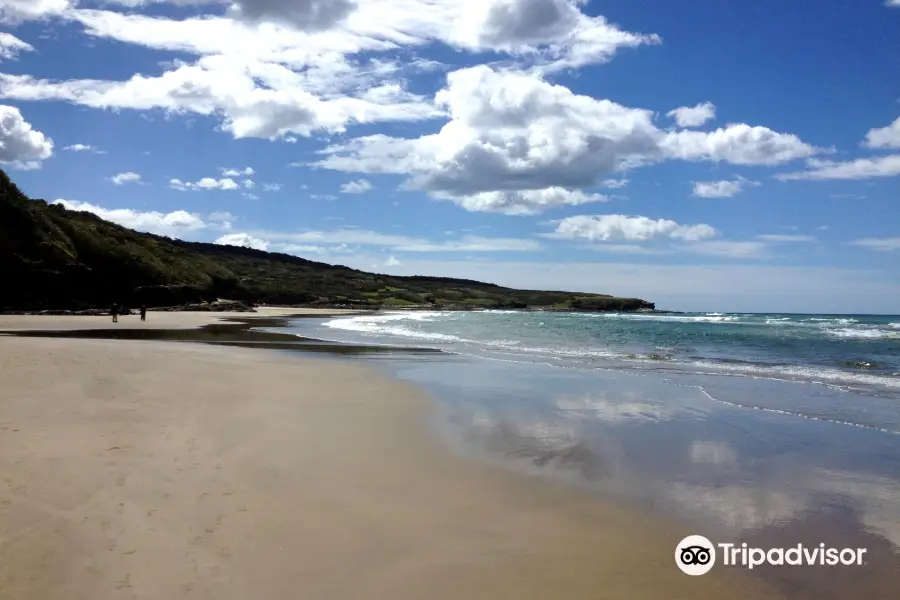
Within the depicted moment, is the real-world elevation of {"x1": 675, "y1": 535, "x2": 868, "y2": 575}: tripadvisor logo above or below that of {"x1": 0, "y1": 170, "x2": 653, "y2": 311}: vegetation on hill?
below

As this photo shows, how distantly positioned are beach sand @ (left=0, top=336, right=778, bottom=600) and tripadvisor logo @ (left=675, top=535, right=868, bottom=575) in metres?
0.16

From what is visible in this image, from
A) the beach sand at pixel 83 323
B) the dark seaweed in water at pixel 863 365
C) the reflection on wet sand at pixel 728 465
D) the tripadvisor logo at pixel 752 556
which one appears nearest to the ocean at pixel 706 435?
the reflection on wet sand at pixel 728 465

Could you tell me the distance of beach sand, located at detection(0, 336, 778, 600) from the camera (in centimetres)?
463

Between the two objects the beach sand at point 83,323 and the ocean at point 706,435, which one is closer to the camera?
the ocean at point 706,435

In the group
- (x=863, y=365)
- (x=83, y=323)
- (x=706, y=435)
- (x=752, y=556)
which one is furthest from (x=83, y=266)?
(x=752, y=556)

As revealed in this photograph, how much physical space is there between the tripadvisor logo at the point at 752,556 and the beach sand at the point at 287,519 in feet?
0.53

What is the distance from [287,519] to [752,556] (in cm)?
428

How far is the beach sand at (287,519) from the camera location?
4.63m

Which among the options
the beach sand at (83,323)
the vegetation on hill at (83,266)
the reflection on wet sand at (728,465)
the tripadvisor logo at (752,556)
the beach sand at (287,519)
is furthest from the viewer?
the vegetation on hill at (83,266)

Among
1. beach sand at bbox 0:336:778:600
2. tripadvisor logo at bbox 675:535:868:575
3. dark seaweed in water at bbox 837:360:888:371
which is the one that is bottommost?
tripadvisor logo at bbox 675:535:868:575

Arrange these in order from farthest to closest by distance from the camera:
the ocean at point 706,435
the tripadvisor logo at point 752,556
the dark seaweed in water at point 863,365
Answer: the dark seaweed in water at point 863,365
the ocean at point 706,435
the tripadvisor logo at point 752,556

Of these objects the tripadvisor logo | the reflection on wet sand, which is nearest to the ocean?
the reflection on wet sand

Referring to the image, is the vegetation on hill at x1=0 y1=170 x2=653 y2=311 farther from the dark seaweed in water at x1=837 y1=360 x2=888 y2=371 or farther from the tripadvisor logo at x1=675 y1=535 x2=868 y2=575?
the tripadvisor logo at x1=675 y1=535 x2=868 y2=575

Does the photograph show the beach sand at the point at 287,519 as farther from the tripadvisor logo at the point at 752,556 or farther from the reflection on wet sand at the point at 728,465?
the reflection on wet sand at the point at 728,465
